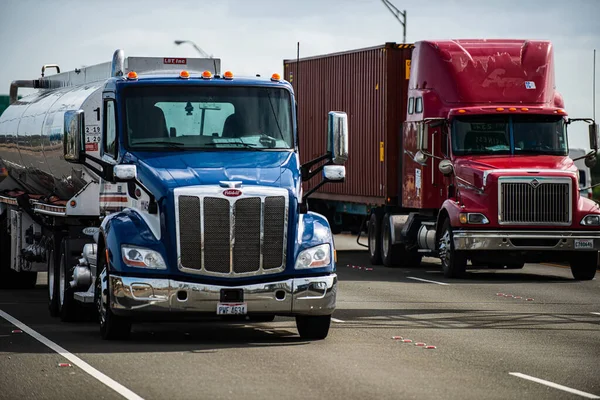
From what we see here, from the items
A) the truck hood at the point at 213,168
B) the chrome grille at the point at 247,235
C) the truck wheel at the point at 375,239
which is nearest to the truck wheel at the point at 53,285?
the truck hood at the point at 213,168

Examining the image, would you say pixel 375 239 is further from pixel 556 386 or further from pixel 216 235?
pixel 556 386

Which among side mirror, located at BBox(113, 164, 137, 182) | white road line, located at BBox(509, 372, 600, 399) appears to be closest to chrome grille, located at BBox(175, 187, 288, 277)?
side mirror, located at BBox(113, 164, 137, 182)

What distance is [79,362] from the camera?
42.2 feet

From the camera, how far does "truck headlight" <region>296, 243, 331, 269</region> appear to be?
14375mm

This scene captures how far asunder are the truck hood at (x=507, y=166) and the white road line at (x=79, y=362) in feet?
31.7

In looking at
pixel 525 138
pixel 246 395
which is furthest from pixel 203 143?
pixel 525 138

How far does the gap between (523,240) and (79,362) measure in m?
12.7

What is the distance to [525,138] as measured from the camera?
82.0 feet

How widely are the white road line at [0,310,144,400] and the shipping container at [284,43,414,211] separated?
36.0ft

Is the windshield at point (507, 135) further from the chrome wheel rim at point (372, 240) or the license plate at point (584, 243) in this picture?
the chrome wheel rim at point (372, 240)

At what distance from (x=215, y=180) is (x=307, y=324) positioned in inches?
73.0

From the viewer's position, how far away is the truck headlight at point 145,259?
14117 mm

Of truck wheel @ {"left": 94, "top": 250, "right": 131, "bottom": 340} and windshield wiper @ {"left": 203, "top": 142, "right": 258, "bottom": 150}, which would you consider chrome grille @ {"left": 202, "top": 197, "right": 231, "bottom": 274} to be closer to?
truck wheel @ {"left": 94, "top": 250, "right": 131, "bottom": 340}

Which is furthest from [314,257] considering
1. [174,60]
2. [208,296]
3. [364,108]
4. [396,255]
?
[364,108]
